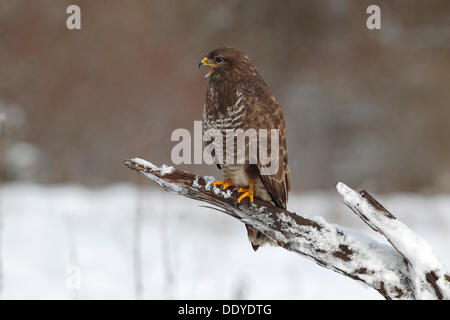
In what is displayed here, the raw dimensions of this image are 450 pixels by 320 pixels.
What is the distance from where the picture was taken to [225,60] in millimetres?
2605

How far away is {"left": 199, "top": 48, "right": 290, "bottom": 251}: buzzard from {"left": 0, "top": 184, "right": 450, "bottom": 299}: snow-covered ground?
0.41 metres

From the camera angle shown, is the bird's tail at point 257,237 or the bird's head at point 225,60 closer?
the bird's head at point 225,60

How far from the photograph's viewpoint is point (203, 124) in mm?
2689

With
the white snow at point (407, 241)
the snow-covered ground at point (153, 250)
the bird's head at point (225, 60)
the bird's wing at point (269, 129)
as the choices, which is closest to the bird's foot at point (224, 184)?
the bird's wing at point (269, 129)

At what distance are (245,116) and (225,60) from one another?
0.35m

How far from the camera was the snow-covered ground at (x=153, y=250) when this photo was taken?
4000 millimetres

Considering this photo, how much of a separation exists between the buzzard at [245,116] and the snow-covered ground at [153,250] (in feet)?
1.36

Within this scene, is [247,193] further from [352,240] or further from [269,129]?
[352,240]

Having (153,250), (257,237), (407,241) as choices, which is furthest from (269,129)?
(153,250)

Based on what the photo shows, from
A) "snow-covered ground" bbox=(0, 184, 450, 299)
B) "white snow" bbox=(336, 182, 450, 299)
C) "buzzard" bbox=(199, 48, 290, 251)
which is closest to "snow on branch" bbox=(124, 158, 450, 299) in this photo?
"white snow" bbox=(336, 182, 450, 299)

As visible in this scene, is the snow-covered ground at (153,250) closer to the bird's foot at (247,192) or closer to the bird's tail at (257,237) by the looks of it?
the bird's tail at (257,237)

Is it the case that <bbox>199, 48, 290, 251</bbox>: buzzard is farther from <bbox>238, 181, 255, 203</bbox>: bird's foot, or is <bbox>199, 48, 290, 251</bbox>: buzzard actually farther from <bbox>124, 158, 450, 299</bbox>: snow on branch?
<bbox>124, 158, 450, 299</bbox>: snow on branch

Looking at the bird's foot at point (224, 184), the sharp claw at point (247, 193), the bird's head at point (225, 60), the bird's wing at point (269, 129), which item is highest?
the bird's head at point (225, 60)

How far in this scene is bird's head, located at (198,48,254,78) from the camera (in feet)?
8.47
